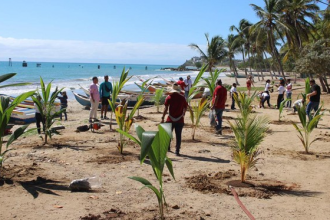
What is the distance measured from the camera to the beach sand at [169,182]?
4.21 metres

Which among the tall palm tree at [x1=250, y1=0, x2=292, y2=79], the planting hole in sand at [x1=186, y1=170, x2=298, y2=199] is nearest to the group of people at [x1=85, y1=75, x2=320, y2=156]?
the planting hole in sand at [x1=186, y1=170, x2=298, y2=199]

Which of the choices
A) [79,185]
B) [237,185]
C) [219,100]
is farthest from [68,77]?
[237,185]

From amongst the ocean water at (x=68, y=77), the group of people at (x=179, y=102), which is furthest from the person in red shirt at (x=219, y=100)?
the ocean water at (x=68, y=77)

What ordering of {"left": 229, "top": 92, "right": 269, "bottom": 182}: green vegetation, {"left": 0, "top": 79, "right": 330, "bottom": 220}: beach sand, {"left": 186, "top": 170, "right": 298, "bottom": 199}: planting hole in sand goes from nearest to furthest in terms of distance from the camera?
{"left": 0, "top": 79, "right": 330, "bottom": 220}: beach sand → {"left": 186, "top": 170, "right": 298, "bottom": 199}: planting hole in sand → {"left": 229, "top": 92, "right": 269, "bottom": 182}: green vegetation

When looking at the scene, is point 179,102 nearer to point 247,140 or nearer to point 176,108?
point 176,108

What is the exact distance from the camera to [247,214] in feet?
13.6

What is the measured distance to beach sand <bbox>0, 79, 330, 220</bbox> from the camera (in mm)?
4215

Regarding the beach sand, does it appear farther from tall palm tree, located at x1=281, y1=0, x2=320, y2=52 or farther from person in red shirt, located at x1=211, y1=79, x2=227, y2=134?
tall palm tree, located at x1=281, y1=0, x2=320, y2=52

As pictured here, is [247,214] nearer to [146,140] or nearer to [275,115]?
[146,140]

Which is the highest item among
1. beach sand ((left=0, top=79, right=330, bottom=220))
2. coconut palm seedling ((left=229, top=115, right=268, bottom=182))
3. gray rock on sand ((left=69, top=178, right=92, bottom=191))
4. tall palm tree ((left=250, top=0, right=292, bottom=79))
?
tall palm tree ((left=250, top=0, right=292, bottom=79))

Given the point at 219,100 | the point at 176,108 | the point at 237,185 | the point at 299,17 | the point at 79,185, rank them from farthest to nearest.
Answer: the point at 299,17 < the point at 219,100 < the point at 176,108 < the point at 237,185 < the point at 79,185

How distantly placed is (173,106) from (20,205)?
3616mm

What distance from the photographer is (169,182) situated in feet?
17.6

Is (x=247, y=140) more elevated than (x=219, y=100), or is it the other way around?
(x=219, y=100)
